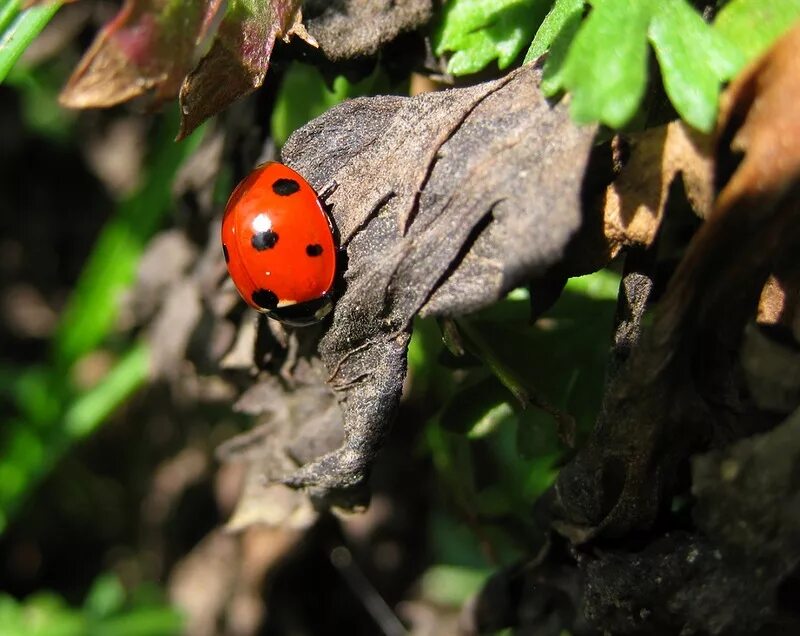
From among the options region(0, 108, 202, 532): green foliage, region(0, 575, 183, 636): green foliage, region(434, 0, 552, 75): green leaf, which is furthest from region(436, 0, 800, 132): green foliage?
region(0, 575, 183, 636): green foliage

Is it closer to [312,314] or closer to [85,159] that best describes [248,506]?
[312,314]

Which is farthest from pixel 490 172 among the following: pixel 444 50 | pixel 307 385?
pixel 307 385

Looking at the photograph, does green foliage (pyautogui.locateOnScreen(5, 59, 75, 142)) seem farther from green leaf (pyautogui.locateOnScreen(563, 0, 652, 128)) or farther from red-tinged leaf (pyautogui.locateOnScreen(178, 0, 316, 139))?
green leaf (pyautogui.locateOnScreen(563, 0, 652, 128))

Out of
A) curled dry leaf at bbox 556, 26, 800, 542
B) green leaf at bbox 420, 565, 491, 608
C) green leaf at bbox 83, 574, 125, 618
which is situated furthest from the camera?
green leaf at bbox 83, 574, 125, 618

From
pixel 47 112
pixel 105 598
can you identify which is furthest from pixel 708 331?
pixel 47 112

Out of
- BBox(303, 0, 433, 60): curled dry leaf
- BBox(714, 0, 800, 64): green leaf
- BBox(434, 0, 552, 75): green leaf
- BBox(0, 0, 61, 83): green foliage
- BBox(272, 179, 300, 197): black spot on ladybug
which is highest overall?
BBox(0, 0, 61, 83): green foliage

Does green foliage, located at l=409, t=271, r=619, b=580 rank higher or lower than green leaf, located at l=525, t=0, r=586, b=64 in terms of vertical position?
lower

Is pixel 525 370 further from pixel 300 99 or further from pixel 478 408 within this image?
pixel 300 99

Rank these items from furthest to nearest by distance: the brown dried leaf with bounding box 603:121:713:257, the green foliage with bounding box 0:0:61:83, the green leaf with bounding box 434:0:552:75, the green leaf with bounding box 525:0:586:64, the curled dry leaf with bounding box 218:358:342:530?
the curled dry leaf with bounding box 218:358:342:530 < the green foliage with bounding box 0:0:61:83 < the green leaf with bounding box 434:0:552:75 < the green leaf with bounding box 525:0:586:64 < the brown dried leaf with bounding box 603:121:713:257
